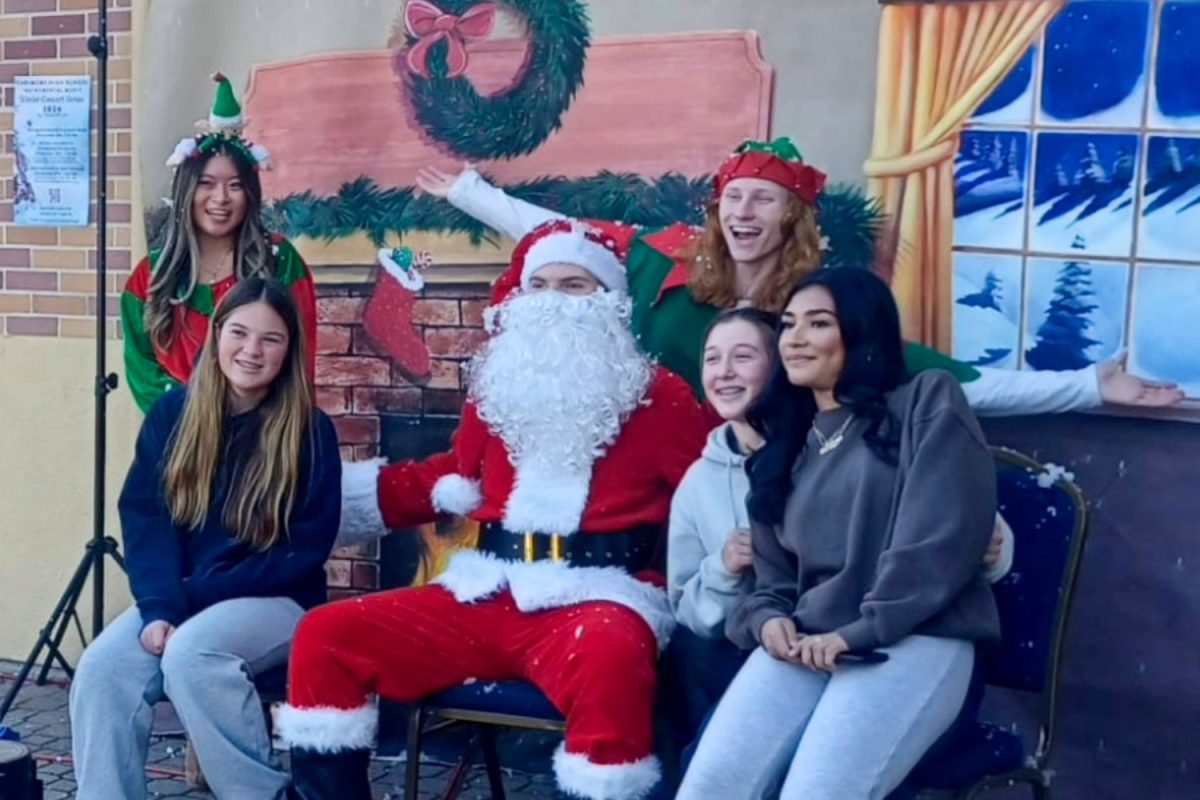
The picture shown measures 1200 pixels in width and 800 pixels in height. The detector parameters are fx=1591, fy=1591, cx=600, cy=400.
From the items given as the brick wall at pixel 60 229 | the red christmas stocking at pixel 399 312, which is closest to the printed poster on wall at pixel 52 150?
the brick wall at pixel 60 229

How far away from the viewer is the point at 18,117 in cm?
527

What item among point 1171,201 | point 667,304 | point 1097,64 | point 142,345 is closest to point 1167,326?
point 1171,201

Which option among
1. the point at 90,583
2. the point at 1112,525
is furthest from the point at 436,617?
the point at 90,583

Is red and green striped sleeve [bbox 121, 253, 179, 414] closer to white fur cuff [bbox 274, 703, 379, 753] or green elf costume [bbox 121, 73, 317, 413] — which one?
green elf costume [bbox 121, 73, 317, 413]

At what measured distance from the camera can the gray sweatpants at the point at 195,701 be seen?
11.8 feet

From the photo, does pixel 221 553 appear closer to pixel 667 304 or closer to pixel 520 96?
pixel 667 304

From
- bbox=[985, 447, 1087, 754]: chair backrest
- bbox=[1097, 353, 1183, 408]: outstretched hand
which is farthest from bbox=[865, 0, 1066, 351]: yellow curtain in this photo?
bbox=[985, 447, 1087, 754]: chair backrest

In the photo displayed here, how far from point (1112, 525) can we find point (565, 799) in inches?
58.1

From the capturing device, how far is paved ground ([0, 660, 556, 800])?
4395mm

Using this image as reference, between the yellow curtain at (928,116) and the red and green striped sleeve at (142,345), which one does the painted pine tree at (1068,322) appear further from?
the red and green striped sleeve at (142,345)

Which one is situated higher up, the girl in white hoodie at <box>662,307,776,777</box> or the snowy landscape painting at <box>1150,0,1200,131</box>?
the snowy landscape painting at <box>1150,0,1200,131</box>

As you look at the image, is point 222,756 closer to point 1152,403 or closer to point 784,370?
point 784,370

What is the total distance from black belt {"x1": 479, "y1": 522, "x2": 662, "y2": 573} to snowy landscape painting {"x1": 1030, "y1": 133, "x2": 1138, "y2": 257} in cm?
118

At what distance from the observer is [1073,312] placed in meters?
3.79
